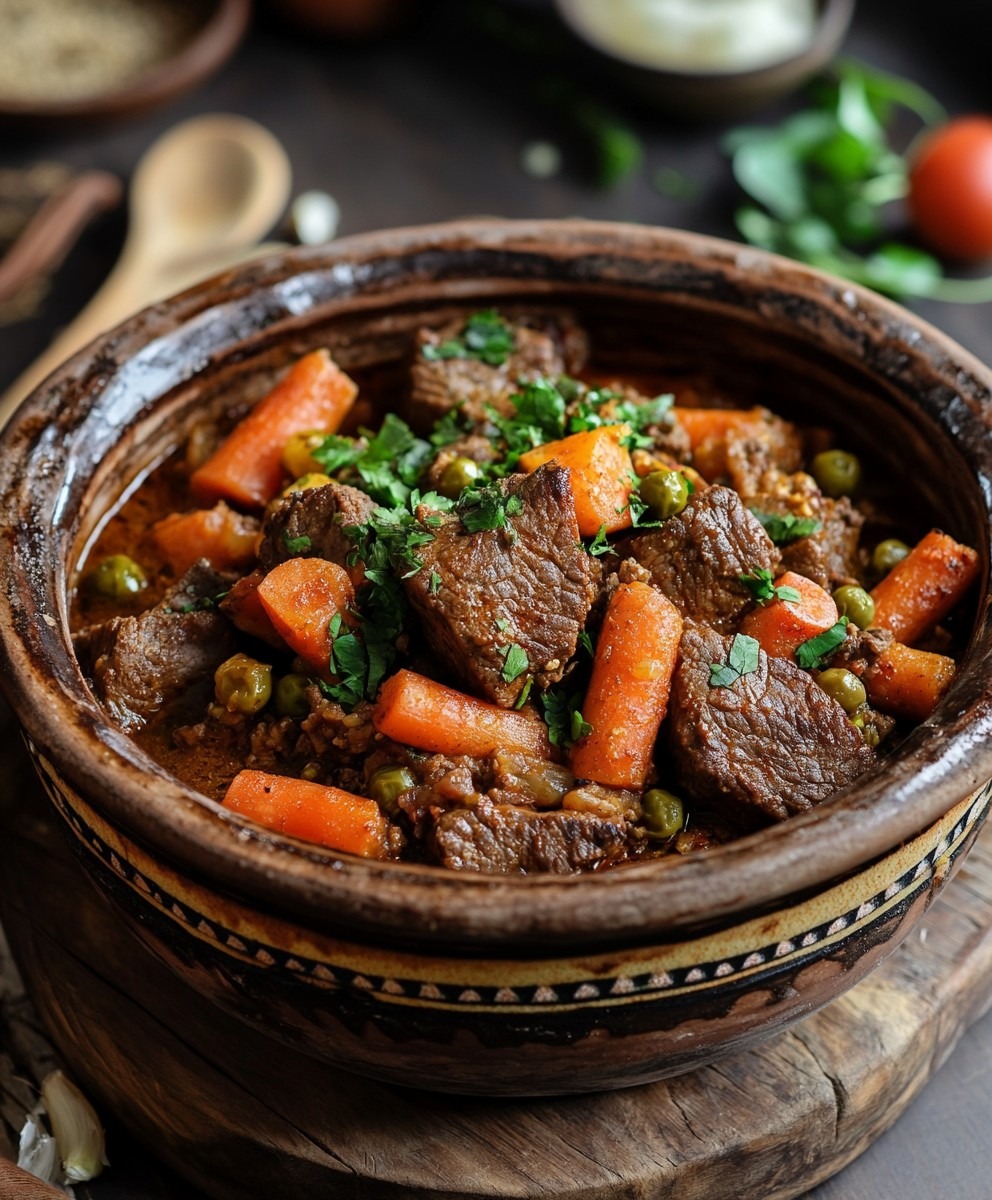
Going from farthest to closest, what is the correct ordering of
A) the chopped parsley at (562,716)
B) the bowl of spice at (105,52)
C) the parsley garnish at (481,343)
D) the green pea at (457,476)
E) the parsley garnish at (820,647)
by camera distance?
the bowl of spice at (105,52)
the parsley garnish at (481,343)
the green pea at (457,476)
the parsley garnish at (820,647)
the chopped parsley at (562,716)

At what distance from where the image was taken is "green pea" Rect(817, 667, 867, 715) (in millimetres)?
2871

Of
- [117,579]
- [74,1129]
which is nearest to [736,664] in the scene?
[117,579]

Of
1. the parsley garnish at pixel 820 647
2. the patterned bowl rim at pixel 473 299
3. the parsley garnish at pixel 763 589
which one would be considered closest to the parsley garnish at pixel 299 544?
the patterned bowl rim at pixel 473 299

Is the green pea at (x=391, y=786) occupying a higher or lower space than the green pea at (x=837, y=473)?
lower

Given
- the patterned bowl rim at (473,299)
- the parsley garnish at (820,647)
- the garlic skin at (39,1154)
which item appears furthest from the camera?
the garlic skin at (39,1154)

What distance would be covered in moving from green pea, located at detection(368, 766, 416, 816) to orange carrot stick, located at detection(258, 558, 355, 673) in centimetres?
30

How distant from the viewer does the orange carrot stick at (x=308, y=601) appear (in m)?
2.86

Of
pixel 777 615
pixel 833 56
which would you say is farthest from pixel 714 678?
pixel 833 56

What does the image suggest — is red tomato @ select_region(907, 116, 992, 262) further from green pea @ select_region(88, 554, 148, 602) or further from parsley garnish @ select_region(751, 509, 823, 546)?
green pea @ select_region(88, 554, 148, 602)

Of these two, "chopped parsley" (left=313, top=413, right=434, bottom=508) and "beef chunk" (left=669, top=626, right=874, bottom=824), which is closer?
"beef chunk" (left=669, top=626, right=874, bottom=824)

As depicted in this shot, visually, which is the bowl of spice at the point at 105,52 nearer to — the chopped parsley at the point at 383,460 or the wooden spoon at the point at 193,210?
the wooden spoon at the point at 193,210

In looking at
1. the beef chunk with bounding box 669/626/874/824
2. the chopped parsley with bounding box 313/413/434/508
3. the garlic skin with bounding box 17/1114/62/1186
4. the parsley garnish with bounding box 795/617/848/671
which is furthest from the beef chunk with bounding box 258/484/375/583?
the garlic skin with bounding box 17/1114/62/1186

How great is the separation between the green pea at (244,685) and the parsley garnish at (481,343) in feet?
3.47

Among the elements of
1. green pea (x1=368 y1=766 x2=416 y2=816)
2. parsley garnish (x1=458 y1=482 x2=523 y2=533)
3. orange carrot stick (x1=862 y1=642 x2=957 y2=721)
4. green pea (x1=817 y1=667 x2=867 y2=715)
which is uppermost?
orange carrot stick (x1=862 y1=642 x2=957 y2=721)
